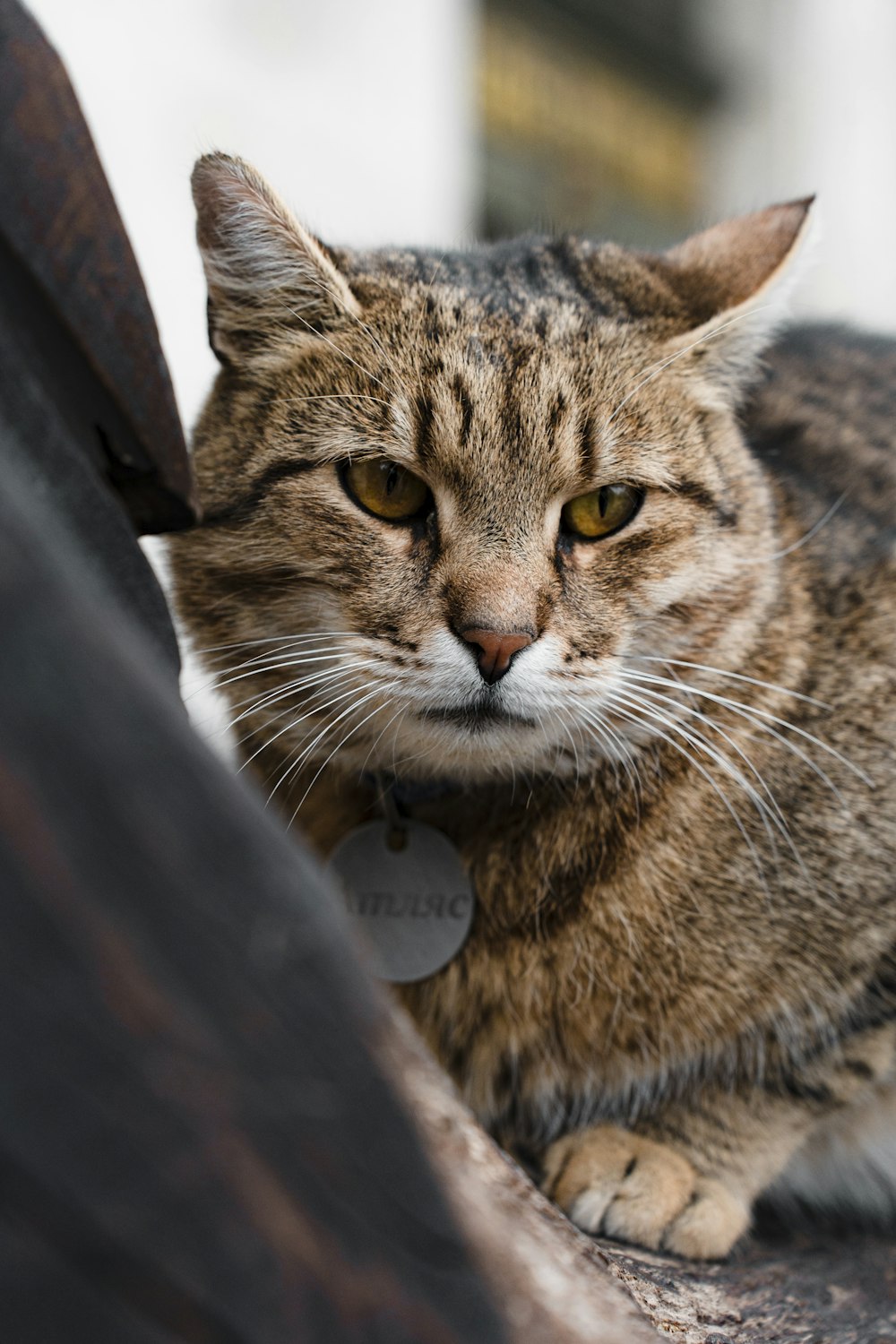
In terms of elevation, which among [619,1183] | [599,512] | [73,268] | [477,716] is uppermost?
[73,268]

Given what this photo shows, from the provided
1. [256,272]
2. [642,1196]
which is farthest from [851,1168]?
[256,272]

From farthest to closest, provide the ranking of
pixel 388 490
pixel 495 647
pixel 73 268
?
pixel 388 490
pixel 495 647
pixel 73 268

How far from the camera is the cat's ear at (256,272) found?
3.38 feet

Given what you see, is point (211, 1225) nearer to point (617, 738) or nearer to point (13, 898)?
point (13, 898)

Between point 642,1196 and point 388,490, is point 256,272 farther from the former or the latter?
point 642,1196

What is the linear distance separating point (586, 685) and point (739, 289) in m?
0.47

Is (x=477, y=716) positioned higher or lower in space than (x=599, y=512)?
lower

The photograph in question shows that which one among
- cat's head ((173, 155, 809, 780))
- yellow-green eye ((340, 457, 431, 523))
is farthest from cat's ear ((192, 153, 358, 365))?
yellow-green eye ((340, 457, 431, 523))

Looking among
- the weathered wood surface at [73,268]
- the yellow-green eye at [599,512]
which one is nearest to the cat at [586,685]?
the yellow-green eye at [599,512]

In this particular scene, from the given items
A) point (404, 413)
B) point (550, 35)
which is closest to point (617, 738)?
point (404, 413)

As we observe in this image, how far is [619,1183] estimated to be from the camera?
103 cm

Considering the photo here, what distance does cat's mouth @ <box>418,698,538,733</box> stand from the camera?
3.15 feet

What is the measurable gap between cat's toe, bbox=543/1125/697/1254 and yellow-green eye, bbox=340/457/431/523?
0.61 meters

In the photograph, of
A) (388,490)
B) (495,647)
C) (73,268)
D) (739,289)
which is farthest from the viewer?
(739,289)
